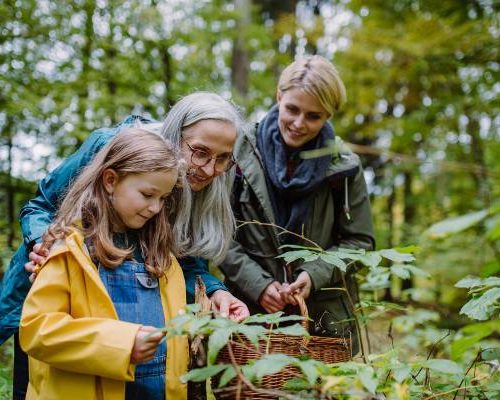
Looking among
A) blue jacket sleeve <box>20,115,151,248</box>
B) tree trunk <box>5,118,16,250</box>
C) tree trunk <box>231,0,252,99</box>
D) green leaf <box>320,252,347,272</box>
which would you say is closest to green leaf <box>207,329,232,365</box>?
green leaf <box>320,252,347,272</box>

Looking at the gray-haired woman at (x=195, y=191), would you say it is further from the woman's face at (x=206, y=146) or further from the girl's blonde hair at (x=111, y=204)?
the girl's blonde hair at (x=111, y=204)

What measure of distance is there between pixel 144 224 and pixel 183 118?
48 cm

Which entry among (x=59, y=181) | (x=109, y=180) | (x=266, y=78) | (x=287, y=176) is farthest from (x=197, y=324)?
(x=266, y=78)

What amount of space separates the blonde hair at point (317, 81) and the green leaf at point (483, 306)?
3.89 feet

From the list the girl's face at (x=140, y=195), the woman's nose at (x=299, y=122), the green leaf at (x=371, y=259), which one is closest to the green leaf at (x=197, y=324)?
the girl's face at (x=140, y=195)

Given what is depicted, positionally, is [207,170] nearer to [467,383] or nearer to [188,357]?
[188,357]

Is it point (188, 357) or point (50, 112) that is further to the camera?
point (50, 112)

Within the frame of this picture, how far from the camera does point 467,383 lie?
1.96 metres

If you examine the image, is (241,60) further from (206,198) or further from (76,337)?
(76,337)

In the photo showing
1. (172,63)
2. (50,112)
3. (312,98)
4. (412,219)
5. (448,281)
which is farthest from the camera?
(412,219)

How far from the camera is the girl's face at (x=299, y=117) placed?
260 cm

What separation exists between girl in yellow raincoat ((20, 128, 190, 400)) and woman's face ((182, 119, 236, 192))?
0.10 metres

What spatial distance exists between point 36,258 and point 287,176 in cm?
136

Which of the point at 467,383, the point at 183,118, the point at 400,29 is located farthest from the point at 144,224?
the point at 400,29
